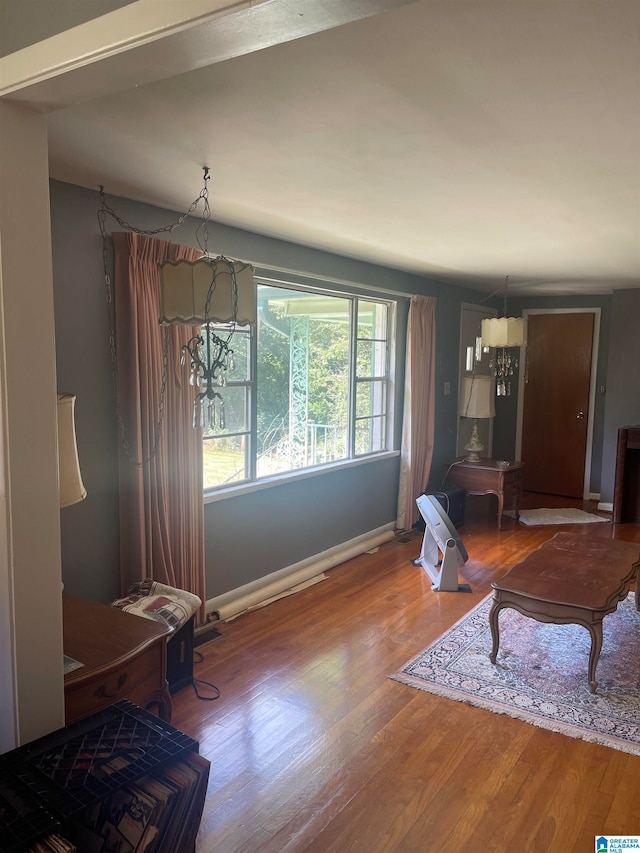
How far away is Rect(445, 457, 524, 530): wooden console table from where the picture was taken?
566 cm

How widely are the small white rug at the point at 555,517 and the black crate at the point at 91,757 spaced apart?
16.4 feet

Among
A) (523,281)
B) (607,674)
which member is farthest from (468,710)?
(523,281)

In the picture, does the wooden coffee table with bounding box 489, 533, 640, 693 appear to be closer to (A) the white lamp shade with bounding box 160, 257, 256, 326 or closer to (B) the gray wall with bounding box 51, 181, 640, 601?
(B) the gray wall with bounding box 51, 181, 640, 601

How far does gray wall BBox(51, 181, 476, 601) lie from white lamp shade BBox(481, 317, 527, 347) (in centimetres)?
73

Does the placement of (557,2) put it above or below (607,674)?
above

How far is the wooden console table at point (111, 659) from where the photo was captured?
175cm

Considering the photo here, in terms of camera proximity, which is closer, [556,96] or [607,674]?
[556,96]

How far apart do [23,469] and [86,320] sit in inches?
63.3

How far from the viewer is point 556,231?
3.62 m

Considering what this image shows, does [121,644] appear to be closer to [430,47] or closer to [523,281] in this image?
[430,47]

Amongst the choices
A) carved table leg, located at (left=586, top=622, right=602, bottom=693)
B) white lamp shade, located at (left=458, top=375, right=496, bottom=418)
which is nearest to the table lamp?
white lamp shade, located at (left=458, top=375, right=496, bottom=418)

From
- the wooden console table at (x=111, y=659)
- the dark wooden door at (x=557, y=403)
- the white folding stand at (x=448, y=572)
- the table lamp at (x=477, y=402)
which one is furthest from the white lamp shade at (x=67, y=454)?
the dark wooden door at (x=557, y=403)

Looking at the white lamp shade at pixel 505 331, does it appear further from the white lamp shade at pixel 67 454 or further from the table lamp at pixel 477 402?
the white lamp shade at pixel 67 454

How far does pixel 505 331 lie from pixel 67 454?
4059mm
